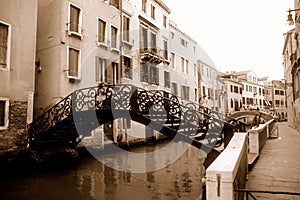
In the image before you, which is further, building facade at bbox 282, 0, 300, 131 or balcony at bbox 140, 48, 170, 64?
balcony at bbox 140, 48, 170, 64

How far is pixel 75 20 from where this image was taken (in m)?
14.6

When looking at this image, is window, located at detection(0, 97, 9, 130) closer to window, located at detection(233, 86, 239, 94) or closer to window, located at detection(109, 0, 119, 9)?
window, located at detection(109, 0, 119, 9)

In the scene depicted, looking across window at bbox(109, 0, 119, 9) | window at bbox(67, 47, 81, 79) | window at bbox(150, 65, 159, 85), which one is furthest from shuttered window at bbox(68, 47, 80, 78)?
window at bbox(150, 65, 159, 85)

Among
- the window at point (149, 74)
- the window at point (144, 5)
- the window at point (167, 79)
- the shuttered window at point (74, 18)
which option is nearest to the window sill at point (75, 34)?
the shuttered window at point (74, 18)

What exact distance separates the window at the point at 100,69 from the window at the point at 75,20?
86.1 inches

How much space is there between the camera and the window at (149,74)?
68.0ft

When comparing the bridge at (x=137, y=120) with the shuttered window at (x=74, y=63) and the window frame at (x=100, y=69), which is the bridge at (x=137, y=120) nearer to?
the shuttered window at (x=74, y=63)

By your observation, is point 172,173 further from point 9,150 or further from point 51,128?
point 9,150

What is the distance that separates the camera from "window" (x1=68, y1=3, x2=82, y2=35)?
46.7ft

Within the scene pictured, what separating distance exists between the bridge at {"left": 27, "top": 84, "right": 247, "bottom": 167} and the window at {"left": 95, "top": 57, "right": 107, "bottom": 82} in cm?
338

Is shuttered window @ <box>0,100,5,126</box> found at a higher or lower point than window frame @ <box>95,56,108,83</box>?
lower

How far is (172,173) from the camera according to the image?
35.1 ft

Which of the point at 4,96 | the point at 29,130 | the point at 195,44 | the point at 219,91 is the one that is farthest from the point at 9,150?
the point at 219,91

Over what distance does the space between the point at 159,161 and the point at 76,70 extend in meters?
7.15
